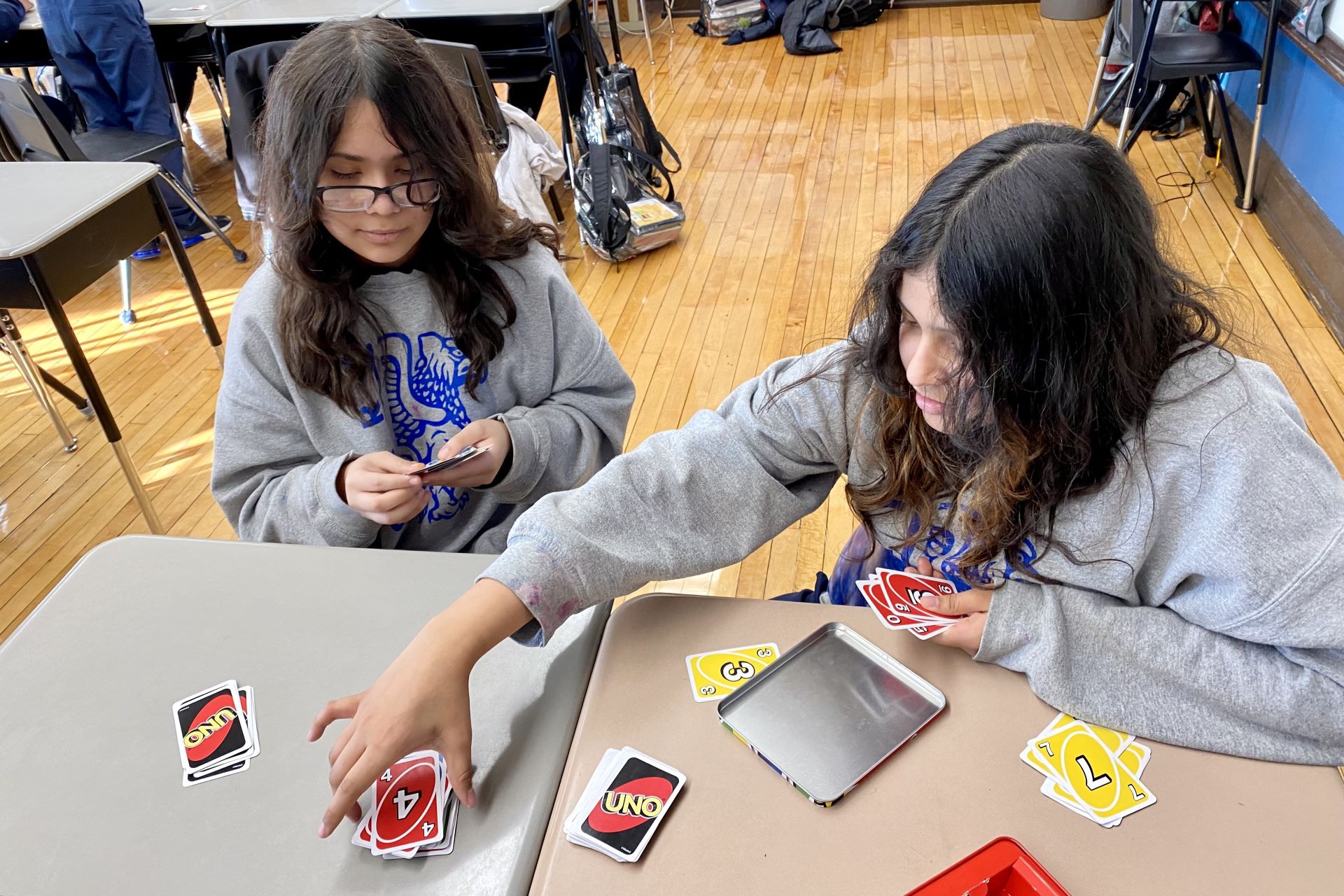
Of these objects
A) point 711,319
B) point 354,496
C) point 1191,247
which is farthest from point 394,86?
point 1191,247

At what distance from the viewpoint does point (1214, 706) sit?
0.77m

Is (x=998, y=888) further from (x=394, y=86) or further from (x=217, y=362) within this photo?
(x=217, y=362)

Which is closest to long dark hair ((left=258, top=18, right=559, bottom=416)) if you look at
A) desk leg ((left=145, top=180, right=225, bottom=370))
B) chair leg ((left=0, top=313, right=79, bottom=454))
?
desk leg ((left=145, top=180, right=225, bottom=370))

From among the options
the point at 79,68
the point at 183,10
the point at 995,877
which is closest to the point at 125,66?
the point at 79,68

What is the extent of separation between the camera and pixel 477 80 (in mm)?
2705

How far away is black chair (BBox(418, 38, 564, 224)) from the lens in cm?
263

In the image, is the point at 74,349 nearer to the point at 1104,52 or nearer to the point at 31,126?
the point at 31,126

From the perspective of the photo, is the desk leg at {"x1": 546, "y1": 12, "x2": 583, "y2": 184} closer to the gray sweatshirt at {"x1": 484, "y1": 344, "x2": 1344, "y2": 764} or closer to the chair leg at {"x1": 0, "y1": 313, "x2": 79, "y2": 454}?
the chair leg at {"x1": 0, "y1": 313, "x2": 79, "y2": 454}

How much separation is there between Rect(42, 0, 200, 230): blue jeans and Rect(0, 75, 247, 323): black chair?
16 centimetres

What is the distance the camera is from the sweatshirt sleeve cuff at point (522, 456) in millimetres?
1240

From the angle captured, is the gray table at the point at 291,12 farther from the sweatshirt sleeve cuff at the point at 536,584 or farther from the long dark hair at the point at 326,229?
the sweatshirt sleeve cuff at the point at 536,584

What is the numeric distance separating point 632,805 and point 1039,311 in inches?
20.2

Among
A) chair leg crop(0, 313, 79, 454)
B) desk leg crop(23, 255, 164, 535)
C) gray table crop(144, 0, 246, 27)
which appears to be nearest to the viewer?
desk leg crop(23, 255, 164, 535)

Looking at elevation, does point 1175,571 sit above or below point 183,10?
below
